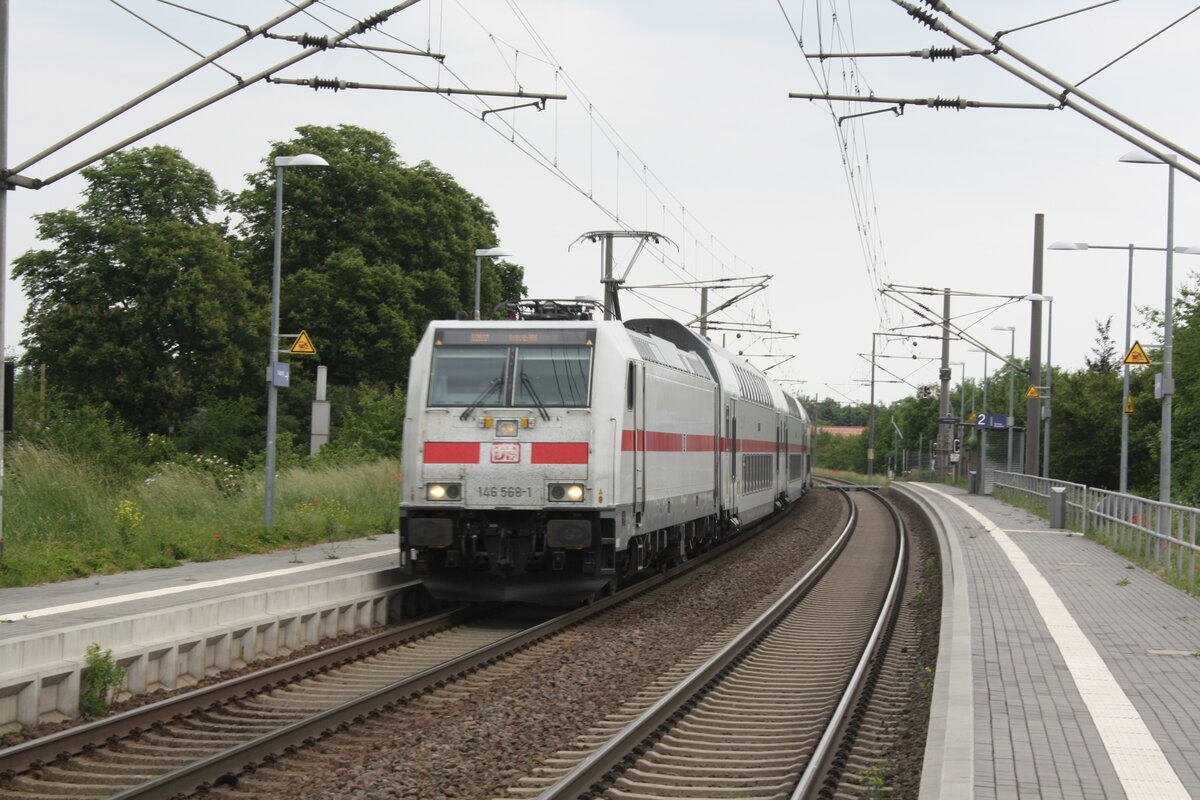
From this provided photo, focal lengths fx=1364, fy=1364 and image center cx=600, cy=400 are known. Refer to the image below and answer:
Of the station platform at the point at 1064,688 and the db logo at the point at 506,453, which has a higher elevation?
the db logo at the point at 506,453

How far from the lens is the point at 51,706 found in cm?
965

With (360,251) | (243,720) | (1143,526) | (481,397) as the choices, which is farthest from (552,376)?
(360,251)

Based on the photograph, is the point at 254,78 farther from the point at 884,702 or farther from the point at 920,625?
the point at 920,625

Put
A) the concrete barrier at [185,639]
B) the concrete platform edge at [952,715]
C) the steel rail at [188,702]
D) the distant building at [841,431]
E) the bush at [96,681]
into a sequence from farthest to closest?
the distant building at [841,431], the bush at [96,681], the concrete barrier at [185,639], the steel rail at [188,702], the concrete platform edge at [952,715]

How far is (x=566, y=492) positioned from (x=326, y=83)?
5.12 meters

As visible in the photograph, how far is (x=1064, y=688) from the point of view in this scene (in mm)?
9773

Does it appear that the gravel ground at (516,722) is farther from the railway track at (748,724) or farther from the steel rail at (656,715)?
the steel rail at (656,715)

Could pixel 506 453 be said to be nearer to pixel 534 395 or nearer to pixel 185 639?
pixel 534 395

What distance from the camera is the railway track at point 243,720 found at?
26.2 ft

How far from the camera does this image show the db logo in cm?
1523

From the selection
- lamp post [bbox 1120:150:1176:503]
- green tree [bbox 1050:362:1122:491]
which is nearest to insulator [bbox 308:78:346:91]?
lamp post [bbox 1120:150:1176:503]

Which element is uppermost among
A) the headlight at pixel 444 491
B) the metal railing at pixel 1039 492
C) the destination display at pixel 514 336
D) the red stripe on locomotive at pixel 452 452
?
the destination display at pixel 514 336

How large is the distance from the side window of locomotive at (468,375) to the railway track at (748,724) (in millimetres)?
4020

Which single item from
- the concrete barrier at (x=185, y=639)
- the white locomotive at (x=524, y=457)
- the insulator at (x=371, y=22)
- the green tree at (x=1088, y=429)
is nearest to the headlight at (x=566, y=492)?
the white locomotive at (x=524, y=457)
